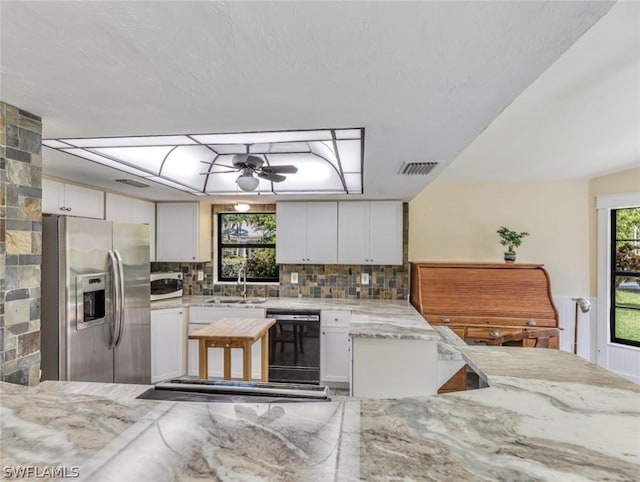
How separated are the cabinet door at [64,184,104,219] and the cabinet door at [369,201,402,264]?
9.85 ft

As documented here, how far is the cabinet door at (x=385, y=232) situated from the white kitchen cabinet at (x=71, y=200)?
301 centimetres

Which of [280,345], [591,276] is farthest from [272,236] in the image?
[591,276]

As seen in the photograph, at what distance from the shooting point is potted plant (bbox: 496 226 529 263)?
385 centimetres

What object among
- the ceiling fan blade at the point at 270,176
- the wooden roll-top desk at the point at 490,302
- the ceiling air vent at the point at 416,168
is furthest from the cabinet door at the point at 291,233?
the ceiling air vent at the point at 416,168

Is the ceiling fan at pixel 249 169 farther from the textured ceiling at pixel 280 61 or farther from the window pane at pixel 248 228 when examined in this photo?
the window pane at pixel 248 228

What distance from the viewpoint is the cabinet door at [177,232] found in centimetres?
425

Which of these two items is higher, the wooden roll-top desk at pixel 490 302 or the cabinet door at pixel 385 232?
the cabinet door at pixel 385 232

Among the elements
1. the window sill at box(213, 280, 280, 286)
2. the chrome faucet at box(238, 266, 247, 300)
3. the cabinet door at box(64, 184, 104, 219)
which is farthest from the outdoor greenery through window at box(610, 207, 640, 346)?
the cabinet door at box(64, 184, 104, 219)

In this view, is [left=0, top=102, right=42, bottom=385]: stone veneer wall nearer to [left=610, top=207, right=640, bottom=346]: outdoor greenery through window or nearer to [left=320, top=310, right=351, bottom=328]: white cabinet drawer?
[left=320, top=310, right=351, bottom=328]: white cabinet drawer

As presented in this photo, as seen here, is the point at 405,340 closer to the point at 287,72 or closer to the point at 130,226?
the point at 287,72

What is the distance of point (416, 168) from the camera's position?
7.98 feet

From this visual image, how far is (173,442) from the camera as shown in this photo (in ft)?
3.04

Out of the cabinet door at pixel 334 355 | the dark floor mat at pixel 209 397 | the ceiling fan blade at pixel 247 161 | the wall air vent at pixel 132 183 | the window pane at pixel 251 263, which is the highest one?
the ceiling fan blade at pixel 247 161

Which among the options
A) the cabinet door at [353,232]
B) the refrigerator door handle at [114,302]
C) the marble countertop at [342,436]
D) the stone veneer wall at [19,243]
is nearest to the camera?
the marble countertop at [342,436]
